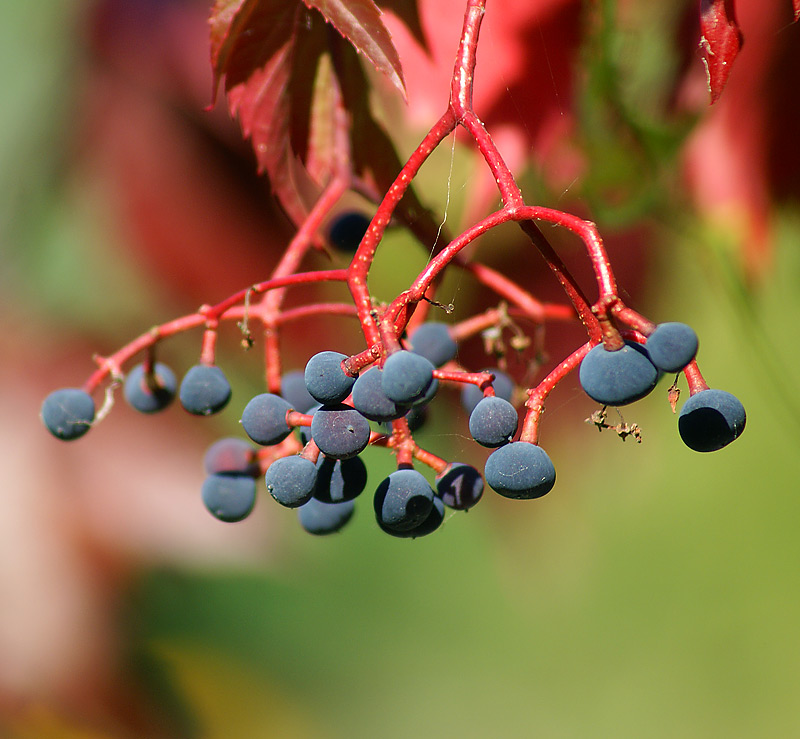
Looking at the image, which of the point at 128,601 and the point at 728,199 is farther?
the point at 128,601

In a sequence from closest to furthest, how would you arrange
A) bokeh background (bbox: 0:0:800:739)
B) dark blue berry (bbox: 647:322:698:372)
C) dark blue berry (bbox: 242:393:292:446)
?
dark blue berry (bbox: 647:322:698:372)
dark blue berry (bbox: 242:393:292:446)
bokeh background (bbox: 0:0:800:739)

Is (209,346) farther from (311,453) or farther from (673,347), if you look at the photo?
(673,347)

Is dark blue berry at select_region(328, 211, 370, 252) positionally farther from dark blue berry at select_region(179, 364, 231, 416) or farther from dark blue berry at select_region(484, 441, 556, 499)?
dark blue berry at select_region(484, 441, 556, 499)

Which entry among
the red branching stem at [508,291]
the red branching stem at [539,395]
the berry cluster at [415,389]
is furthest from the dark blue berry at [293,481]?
the red branching stem at [508,291]

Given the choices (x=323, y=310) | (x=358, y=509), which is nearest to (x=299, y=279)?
(x=323, y=310)

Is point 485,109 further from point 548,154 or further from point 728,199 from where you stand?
point 728,199

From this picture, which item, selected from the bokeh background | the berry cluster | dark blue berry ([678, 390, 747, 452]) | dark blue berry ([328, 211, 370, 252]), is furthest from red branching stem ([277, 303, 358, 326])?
the bokeh background

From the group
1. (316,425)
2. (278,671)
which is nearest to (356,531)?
(278,671)
